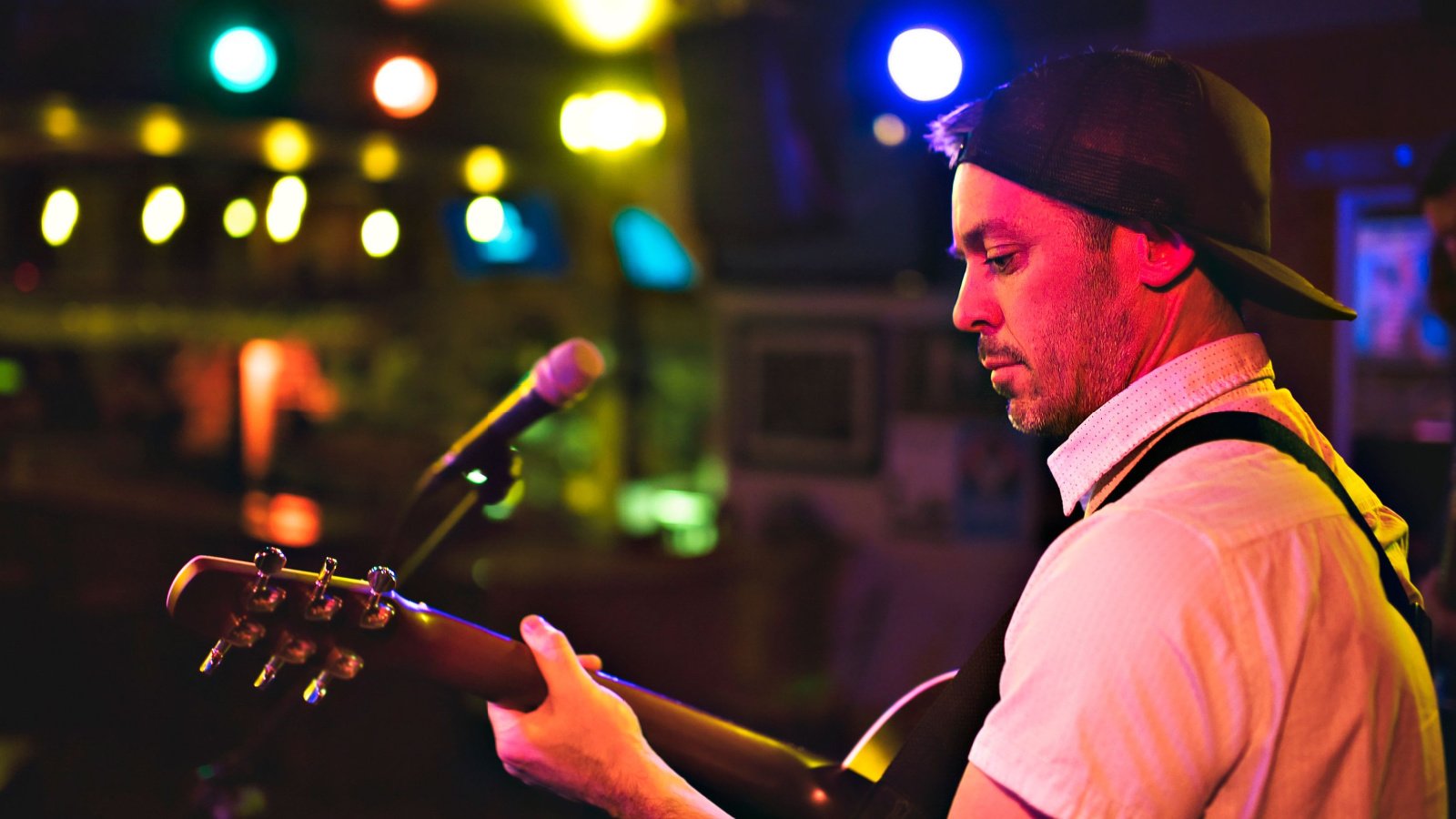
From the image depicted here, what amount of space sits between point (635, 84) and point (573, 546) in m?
2.05

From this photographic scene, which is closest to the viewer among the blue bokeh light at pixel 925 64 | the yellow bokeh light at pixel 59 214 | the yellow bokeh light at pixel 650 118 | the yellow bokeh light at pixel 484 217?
the blue bokeh light at pixel 925 64

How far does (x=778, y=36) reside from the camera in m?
3.54

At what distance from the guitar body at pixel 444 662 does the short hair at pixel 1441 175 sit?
3.67ft

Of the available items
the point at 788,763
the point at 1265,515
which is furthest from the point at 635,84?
the point at 1265,515

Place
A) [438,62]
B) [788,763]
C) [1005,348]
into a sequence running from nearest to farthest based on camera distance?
[1005,348] < [788,763] < [438,62]

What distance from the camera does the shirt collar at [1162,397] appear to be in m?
1.06

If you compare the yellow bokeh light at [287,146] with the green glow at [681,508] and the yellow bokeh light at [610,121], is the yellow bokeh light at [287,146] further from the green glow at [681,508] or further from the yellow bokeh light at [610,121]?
the green glow at [681,508]

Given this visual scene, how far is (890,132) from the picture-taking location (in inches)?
175

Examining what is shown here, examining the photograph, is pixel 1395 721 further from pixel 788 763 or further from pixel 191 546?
pixel 191 546

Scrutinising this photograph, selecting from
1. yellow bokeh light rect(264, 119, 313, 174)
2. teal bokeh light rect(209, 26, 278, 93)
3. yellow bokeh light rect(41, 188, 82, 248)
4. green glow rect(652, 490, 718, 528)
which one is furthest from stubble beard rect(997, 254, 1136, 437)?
green glow rect(652, 490, 718, 528)

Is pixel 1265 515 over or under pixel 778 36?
under

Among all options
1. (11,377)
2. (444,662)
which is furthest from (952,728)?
(11,377)

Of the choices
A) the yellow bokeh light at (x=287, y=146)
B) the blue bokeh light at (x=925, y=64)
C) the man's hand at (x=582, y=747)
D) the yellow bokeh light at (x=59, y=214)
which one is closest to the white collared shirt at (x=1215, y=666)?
the man's hand at (x=582, y=747)

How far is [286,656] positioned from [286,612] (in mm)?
46
